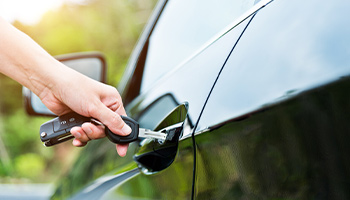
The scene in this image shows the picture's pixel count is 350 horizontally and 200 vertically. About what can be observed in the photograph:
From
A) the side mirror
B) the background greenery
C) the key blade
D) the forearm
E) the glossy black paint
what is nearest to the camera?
the glossy black paint

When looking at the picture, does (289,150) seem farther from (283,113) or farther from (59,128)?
(59,128)

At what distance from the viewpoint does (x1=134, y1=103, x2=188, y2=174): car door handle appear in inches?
46.1

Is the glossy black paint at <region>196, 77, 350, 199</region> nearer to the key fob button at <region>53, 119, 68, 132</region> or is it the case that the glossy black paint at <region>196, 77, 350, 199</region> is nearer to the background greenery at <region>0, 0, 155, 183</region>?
the key fob button at <region>53, 119, 68, 132</region>

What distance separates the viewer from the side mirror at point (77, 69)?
2320mm

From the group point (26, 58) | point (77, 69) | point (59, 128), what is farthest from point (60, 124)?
point (77, 69)

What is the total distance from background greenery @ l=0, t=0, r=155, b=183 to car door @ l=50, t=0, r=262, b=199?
14.4 meters

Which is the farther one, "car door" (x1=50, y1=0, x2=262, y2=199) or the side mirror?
the side mirror

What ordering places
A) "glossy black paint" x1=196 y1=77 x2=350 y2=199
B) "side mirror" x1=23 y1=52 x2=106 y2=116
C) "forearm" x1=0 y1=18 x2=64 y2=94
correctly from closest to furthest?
"glossy black paint" x1=196 y1=77 x2=350 y2=199
"forearm" x1=0 y1=18 x2=64 y2=94
"side mirror" x1=23 y1=52 x2=106 y2=116

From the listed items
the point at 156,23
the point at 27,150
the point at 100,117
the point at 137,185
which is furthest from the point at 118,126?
the point at 27,150

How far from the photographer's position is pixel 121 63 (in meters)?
17.4

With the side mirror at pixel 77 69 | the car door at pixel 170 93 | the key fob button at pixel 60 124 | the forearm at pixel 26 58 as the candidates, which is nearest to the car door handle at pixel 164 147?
the car door at pixel 170 93

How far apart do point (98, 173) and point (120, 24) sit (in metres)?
16.4

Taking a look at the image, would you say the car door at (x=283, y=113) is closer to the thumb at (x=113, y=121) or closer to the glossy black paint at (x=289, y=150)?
the glossy black paint at (x=289, y=150)

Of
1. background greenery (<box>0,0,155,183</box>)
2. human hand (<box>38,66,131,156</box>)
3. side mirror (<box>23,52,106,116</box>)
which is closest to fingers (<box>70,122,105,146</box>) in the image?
human hand (<box>38,66,131,156</box>)
